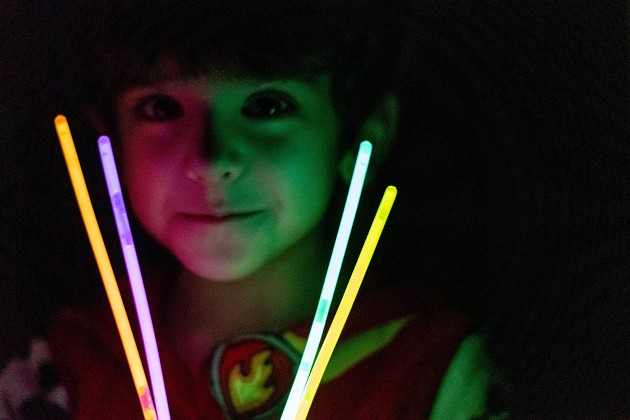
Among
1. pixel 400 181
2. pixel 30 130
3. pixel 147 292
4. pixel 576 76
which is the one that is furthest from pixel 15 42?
pixel 576 76

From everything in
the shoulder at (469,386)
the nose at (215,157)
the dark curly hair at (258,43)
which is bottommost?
the shoulder at (469,386)

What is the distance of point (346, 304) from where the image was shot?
0.56 metres

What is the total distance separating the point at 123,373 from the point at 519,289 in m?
0.34

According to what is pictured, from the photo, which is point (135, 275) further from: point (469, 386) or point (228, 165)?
point (469, 386)

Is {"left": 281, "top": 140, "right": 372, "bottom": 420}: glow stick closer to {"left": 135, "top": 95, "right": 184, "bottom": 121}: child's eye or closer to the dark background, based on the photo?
the dark background

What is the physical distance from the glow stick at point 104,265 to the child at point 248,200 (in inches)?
0.5

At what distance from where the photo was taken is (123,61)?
0.54 meters

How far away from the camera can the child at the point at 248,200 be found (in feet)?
1.73

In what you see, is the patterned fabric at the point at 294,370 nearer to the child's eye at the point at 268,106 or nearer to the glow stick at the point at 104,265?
the glow stick at the point at 104,265


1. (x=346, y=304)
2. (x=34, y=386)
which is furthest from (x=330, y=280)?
(x=34, y=386)

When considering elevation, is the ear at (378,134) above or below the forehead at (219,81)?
below

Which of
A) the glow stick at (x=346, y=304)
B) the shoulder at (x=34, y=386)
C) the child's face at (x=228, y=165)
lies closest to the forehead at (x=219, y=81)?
the child's face at (x=228, y=165)

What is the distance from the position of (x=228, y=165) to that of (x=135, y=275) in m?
0.12

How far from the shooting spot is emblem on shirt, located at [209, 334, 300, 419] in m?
0.57
